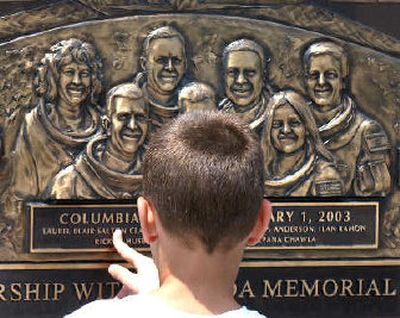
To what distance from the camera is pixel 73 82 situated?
4.02 m

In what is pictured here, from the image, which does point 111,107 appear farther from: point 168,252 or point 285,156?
point 168,252

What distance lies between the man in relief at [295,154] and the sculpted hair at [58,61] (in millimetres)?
834

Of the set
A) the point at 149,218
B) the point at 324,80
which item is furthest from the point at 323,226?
the point at 149,218

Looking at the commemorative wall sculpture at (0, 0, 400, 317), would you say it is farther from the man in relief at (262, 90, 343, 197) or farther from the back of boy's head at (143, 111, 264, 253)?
the back of boy's head at (143, 111, 264, 253)

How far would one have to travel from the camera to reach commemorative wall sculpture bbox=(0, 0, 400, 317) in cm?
403

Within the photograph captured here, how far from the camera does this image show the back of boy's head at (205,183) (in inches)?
88.7

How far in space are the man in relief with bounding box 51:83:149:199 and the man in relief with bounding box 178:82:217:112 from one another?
0.54 ft

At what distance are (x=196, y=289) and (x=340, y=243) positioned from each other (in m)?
2.15

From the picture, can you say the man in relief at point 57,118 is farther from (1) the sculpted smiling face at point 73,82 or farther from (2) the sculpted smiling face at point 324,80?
(2) the sculpted smiling face at point 324,80

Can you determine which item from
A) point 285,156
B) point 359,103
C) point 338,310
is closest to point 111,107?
point 285,156

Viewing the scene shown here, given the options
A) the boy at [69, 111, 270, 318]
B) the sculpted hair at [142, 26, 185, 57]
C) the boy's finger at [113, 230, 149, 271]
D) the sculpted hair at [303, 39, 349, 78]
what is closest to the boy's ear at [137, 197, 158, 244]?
the boy at [69, 111, 270, 318]

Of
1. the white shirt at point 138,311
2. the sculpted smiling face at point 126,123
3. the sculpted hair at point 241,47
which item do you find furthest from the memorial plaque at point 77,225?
the white shirt at point 138,311

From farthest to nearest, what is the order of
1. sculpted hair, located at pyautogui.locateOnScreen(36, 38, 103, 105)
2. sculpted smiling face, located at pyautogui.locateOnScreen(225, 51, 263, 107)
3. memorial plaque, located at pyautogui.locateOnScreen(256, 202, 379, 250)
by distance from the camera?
memorial plaque, located at pyautogui.locateOnScreen(256, 202, 379, 250)
sculpted smiling face, located at pyautogui.locateOnScreen(225, 51, 263, 107)
sculpted hair, located at pyautogui.locateOnScreen(36, 38, 103, 105)

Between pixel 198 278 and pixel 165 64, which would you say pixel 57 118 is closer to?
pixel 165 64
